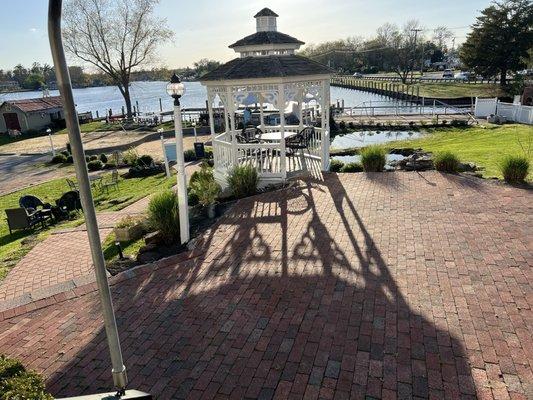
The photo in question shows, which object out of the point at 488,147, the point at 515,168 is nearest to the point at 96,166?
the point at 488,147

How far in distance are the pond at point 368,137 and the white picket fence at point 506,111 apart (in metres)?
5.45

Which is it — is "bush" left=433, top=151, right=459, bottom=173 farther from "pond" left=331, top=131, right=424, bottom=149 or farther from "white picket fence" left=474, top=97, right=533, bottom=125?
"white picket fence" left=474, top=97, right=533, bottom=125

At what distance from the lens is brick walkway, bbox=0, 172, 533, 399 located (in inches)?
148

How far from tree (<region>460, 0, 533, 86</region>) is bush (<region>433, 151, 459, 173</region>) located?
130 ft

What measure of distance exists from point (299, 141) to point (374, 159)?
240 centimetres

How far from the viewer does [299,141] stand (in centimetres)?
1220

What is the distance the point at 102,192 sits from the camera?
1496 centimetres

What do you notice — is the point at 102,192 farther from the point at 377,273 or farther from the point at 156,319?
the point at 377,273

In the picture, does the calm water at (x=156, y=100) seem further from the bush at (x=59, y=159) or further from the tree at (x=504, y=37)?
the tree at (x=504, y=37)

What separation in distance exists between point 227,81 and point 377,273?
647 centimetres

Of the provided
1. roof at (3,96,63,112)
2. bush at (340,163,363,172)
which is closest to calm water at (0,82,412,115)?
roof at (3,96,63,112)

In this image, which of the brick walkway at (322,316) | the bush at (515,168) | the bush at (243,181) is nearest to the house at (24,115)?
the bush at (243,181)

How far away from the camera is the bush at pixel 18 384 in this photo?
3031 mm

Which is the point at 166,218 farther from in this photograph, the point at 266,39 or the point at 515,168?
the point at 515,168
